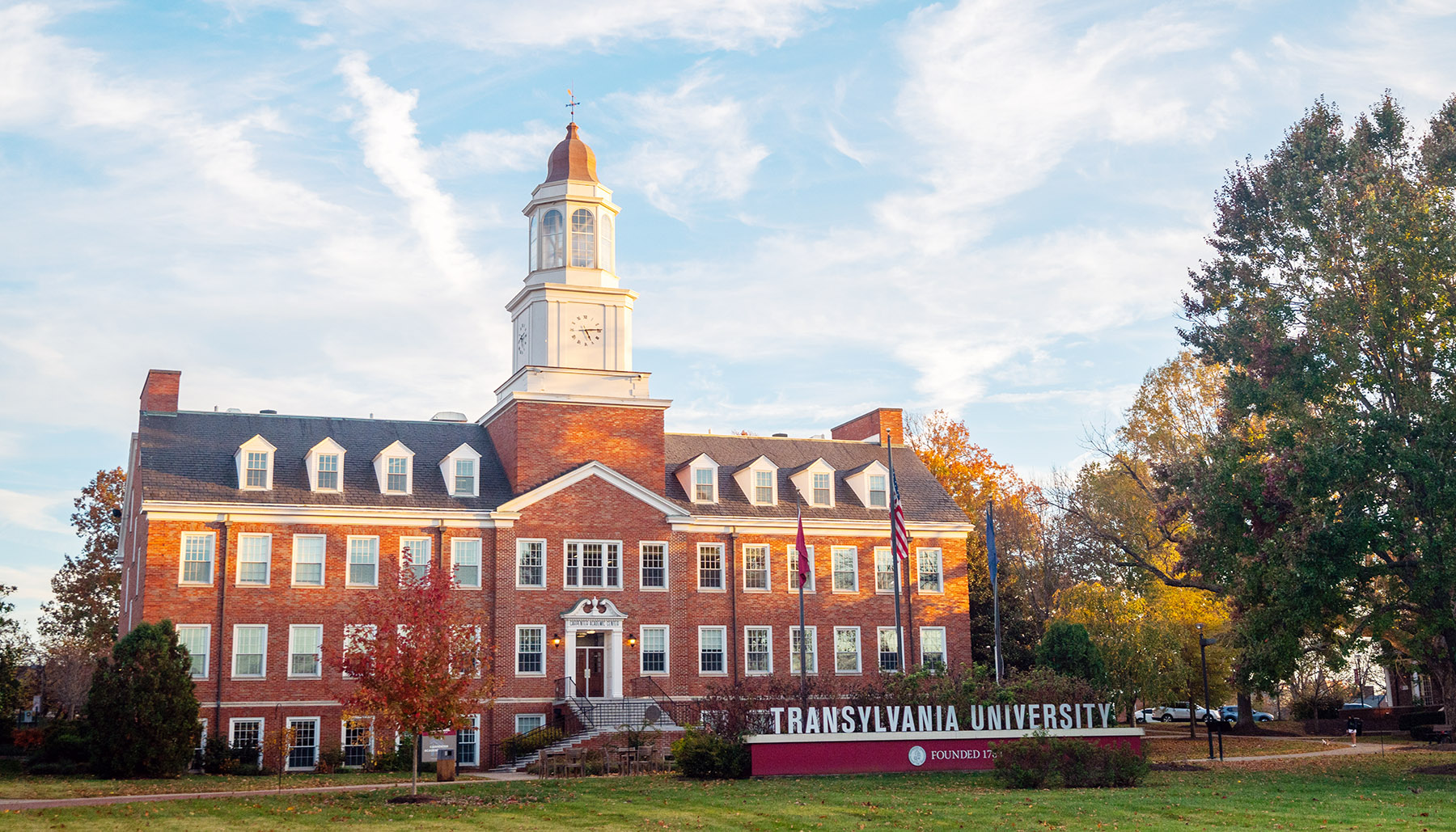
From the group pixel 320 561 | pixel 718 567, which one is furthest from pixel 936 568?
pixel 320 561

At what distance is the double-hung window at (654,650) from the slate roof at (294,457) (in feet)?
21.6

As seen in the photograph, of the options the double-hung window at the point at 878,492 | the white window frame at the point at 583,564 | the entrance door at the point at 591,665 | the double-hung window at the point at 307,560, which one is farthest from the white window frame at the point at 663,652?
the double-hung window at the point at 307,560

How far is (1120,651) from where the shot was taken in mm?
46000

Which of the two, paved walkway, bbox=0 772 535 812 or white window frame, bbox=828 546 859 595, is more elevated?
white window frame, bbox=828 546 859 595

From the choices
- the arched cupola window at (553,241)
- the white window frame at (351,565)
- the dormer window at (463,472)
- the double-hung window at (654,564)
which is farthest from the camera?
the arched cupola window at (553,241)

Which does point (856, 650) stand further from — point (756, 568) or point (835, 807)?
point (835, 807)

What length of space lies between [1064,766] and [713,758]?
24.8ft

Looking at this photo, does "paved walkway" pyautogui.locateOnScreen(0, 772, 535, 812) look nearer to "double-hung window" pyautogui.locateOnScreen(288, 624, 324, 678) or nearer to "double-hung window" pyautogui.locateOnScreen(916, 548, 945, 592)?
"double-hung window" pyautogui.locateOnScreen(288, 624, 324, 678)

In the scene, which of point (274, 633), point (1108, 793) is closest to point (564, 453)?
point (274, 633)

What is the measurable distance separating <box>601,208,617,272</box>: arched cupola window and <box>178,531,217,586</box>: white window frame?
16.1 metres

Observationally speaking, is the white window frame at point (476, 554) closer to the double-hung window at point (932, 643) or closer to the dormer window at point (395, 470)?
the dormer window at point (395, 470)

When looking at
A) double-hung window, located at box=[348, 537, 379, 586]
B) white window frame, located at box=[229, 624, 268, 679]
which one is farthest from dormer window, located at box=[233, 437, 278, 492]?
white window frame, located at box=[229, 624, 268, 679]

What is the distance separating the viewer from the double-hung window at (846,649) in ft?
151

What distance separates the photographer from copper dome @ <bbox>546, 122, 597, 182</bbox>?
153 feet
